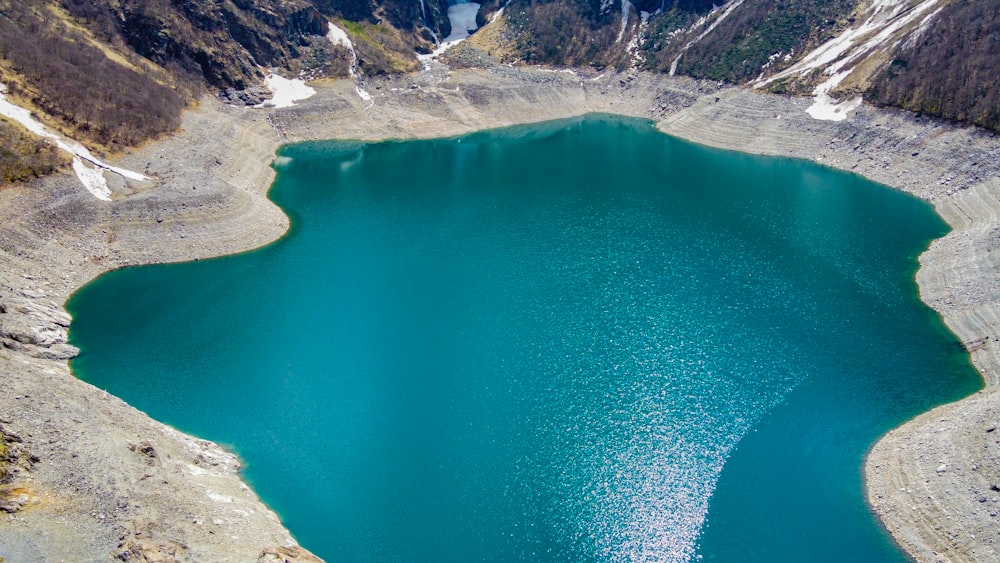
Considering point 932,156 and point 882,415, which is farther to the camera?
point 932,156

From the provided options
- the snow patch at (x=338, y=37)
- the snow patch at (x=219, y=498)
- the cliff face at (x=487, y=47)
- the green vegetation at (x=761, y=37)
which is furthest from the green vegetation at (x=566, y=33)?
the snow patch at (x=219, y=498)

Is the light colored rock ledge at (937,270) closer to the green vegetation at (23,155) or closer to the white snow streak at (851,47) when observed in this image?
the white snow streak at (851,47)

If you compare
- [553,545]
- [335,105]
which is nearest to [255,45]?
[335,105]

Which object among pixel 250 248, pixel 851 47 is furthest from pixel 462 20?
pixel 250 248

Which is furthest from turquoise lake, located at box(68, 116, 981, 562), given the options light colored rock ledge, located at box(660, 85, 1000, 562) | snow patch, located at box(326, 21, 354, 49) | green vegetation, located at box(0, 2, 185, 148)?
snow patch, located at box(326, 21, 354, 49)

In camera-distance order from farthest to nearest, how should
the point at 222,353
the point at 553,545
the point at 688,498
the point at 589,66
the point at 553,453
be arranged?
1. the point at 589,66
2. the point at 222,353
3. the point at 553,453
4. the point at 688,498
5. the point at 553,545

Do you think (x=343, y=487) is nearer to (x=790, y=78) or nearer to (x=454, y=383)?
(x=454, y=383)

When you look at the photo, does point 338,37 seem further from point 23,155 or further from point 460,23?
point 23,155
